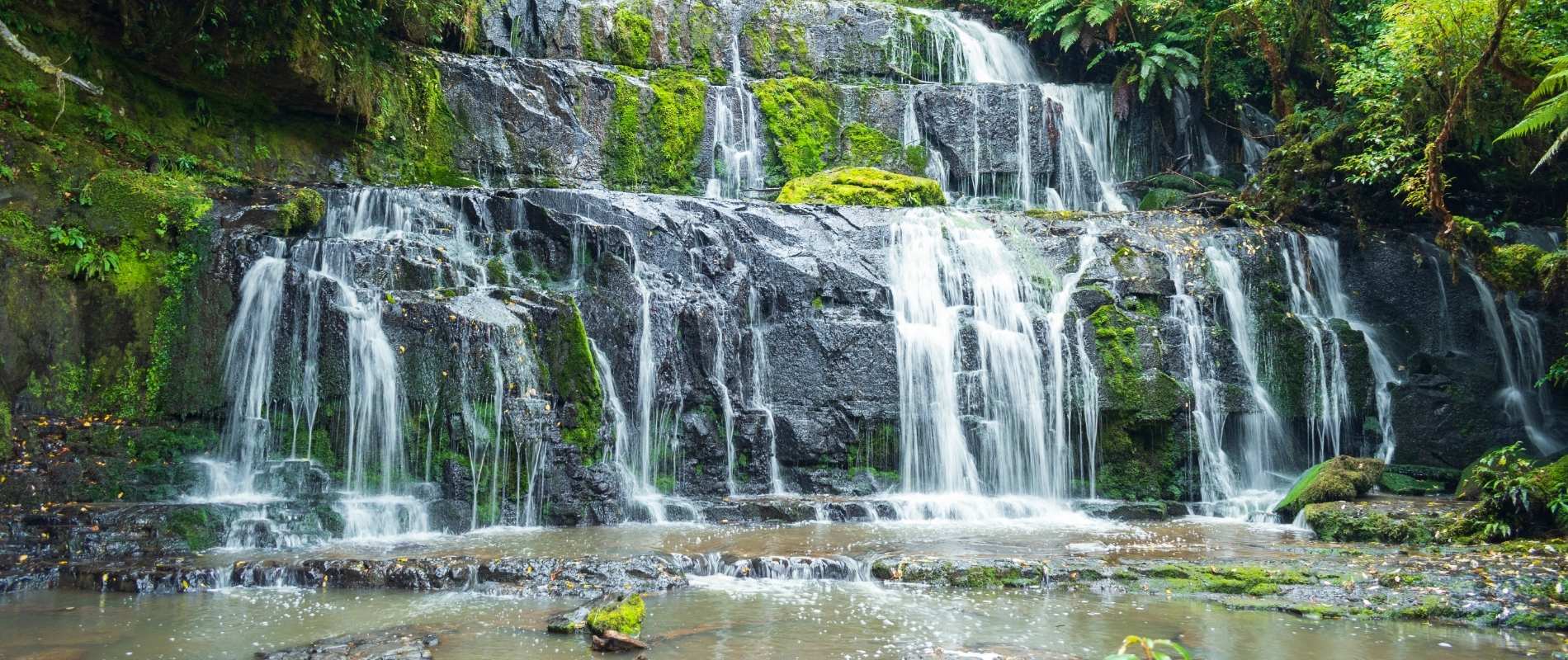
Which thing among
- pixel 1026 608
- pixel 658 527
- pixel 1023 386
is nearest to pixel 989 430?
pixel 1023 386

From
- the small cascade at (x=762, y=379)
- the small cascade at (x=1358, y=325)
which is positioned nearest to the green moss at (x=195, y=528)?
the small cascade at (x=762, y=379)

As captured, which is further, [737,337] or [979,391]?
[979,391]

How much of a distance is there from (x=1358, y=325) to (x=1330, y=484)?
3.96 metres

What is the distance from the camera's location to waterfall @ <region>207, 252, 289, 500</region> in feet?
30.2

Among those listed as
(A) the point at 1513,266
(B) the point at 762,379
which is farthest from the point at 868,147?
(A) the point at 1513,266

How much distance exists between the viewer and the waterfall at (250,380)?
921 cm

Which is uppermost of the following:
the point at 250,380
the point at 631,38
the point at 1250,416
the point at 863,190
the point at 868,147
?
the point at 631,38

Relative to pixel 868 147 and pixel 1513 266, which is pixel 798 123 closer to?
pixel 868 147

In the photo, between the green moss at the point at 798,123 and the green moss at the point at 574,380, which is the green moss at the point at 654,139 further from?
the green moss at the point at 574,380

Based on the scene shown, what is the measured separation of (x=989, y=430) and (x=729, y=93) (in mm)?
8123

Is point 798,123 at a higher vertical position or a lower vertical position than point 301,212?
higher

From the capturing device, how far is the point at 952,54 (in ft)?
61.0

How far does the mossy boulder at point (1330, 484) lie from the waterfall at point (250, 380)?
403 inches

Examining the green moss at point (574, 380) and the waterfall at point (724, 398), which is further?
the waterfall at point (724, 398)
